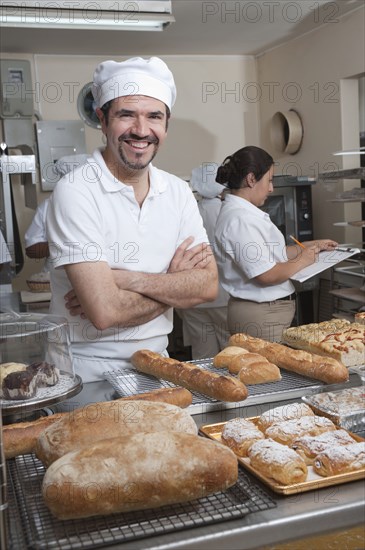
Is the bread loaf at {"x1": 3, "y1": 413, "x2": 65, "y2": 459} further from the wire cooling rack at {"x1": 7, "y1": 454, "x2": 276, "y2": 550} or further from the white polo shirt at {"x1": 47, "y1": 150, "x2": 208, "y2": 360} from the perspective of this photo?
the white polo shirt at {"x1": 47, "y1": 150, "x2": 208, "y2": 360}

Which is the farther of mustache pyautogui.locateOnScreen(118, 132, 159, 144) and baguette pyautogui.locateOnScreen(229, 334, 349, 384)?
mustache pyautogui.locateOnScreen(118, 132, 159, 144)

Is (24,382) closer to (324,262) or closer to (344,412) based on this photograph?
(344,412)

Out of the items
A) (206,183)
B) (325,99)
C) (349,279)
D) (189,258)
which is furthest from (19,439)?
(325,99)

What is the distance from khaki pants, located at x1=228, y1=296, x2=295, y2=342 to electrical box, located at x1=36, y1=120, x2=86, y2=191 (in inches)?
100

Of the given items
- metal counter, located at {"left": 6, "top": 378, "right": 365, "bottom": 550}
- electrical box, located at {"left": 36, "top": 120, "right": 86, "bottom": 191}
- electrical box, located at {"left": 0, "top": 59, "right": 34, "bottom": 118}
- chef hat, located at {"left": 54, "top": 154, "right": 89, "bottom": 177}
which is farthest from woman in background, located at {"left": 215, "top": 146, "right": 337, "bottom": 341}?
electrical box, located at {"left": 0, "top": 59, "right": 34, "bottom": 118}

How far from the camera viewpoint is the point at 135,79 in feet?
6.20

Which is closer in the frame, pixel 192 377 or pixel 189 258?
pixel 192 377

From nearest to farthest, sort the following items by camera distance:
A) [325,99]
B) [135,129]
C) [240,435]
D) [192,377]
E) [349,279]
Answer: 1. [240,435]
2. [192,377]
3. [135,129]
4. [349,279]
5. [325,99]

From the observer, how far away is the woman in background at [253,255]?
3.00 meters

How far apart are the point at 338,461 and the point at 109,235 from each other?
1.12m

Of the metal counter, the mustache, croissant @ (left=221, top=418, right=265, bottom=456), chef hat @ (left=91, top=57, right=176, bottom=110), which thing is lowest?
the metal counter

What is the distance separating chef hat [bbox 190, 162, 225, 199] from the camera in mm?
4164

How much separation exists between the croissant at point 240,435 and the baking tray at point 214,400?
19cm

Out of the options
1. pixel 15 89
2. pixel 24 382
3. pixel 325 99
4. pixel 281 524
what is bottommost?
pixel 281 524
